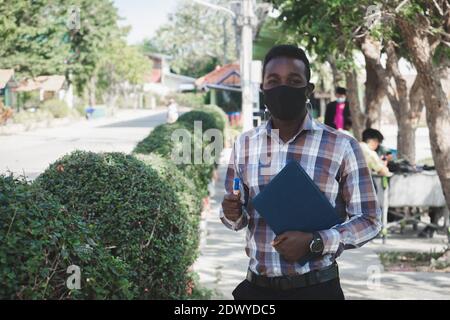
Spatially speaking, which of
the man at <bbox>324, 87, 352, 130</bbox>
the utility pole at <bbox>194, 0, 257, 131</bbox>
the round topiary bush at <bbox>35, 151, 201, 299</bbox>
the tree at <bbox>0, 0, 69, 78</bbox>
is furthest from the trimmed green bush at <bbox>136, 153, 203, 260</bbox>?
the utility pole at <bbox>194, 0, 257, 131</bbox>

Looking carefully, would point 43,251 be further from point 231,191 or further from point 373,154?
point 373,154

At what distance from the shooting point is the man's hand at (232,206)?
3.20 metres

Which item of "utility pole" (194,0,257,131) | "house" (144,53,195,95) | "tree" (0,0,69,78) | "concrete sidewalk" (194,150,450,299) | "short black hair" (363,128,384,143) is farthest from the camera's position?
"house" (144,53,195,95)

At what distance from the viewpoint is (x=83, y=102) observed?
2454 inches

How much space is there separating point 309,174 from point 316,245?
316 millimetres

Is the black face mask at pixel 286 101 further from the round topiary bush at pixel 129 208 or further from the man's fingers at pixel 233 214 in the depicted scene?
the round topiary bush at pixel 129 208

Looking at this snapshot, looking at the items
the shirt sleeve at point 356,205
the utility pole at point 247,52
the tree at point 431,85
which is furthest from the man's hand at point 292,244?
the utility pole at point 247,52

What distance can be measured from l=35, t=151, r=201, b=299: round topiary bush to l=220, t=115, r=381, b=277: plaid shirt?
171 cm

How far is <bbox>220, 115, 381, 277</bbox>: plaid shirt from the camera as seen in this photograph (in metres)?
3.14

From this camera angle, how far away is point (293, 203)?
3.05m

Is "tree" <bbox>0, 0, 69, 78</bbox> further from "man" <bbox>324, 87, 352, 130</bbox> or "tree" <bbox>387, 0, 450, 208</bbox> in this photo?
"man" <bbox>324, 87, 352, 130</bbox>
